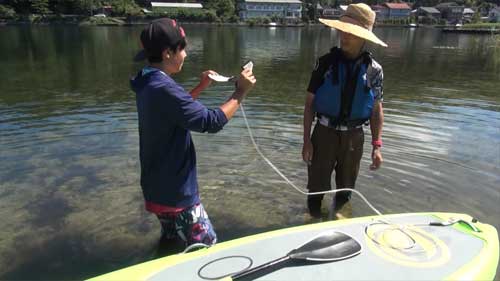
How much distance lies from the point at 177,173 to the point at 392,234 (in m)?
2.02

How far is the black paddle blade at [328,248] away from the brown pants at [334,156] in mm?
1610

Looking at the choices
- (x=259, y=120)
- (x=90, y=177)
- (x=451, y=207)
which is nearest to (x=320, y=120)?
(x=451, y=207)

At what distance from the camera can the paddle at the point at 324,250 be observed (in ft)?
11.0

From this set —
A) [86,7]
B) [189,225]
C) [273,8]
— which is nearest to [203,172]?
[189,225]

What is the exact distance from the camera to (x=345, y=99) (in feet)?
15.5

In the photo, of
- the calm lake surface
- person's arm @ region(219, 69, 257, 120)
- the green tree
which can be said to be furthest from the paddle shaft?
the green tree

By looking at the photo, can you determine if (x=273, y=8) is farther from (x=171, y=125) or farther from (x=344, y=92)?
(x=171, y=125)

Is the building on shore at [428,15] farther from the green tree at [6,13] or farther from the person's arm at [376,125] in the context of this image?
the person's arm at [376,125]

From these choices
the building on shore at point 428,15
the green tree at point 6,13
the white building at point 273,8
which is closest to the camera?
the green tree at point 6,13

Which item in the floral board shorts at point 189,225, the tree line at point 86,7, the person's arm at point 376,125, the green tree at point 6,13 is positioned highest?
the tree line at point 86,7

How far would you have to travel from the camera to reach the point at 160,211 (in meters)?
3.54

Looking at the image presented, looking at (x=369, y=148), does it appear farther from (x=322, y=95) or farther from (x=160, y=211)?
(x=160, y=211)

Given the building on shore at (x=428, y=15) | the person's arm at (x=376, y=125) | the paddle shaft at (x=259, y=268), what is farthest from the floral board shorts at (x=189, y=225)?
the building on shore at (x=428, y=15)

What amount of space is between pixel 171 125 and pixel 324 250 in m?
1.61
